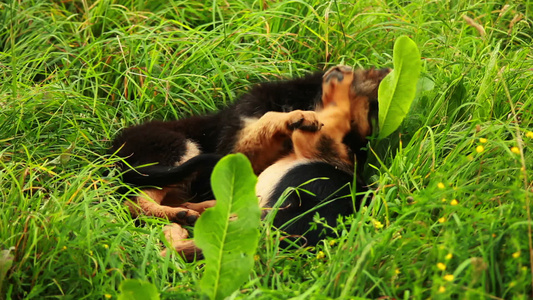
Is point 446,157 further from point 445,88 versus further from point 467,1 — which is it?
point 467,1

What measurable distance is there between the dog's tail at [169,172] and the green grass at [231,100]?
0.13 metres

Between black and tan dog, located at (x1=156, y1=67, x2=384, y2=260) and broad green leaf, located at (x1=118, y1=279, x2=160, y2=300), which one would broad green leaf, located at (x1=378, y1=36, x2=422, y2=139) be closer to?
black and tan dog, located at (x1=156, y1=67, x2=384, y2=260)

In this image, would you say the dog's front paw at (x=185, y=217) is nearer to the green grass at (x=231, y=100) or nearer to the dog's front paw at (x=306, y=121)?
the green grass at (x=231, y=100)

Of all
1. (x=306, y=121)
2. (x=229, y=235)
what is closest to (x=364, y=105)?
(x=306, y=121)

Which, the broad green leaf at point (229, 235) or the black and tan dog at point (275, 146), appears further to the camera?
the black and tan dog at point (275, 146)

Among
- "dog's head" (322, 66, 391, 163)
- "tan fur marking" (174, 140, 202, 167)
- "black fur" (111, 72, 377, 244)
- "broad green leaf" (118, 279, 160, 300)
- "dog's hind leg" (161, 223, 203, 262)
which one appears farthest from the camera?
"tan fur marking" (174, 140, 202, 167)

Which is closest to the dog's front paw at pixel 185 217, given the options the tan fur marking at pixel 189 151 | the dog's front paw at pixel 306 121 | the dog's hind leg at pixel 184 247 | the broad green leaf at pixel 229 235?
the dog's hind leg at pixel 184 247

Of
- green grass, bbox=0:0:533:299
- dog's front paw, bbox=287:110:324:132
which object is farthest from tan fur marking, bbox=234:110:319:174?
green grass, bbox=0:0:533:299

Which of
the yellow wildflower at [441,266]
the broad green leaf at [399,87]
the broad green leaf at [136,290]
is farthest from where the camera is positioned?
the broad green leaf at [399,87]

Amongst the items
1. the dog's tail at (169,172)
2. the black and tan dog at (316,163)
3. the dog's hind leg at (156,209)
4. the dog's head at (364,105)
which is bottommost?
the dog's hind leg at (156,209)

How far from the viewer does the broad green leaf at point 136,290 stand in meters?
2.38

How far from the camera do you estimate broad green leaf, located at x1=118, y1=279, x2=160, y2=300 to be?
2377 mm

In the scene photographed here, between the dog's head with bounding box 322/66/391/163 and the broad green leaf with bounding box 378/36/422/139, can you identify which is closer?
the broad green leaf with bounding box 378/36/422/139

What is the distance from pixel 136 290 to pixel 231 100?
78.6 inches
